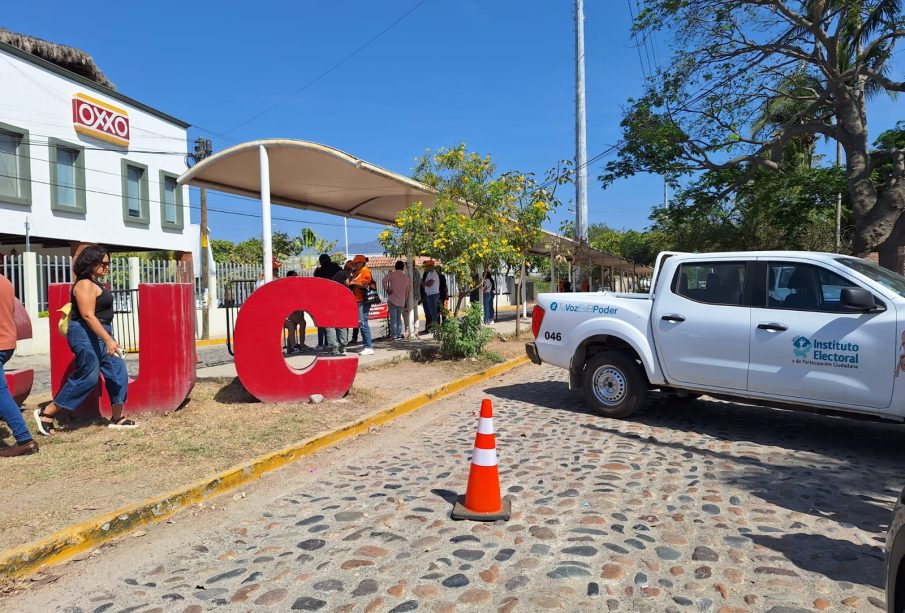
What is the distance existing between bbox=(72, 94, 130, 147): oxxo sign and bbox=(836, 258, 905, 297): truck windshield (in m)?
20.0

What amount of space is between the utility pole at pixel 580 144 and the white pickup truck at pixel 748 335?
13.5 m

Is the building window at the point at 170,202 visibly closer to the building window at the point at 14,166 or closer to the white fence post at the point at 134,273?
the building window at the point at 14,166

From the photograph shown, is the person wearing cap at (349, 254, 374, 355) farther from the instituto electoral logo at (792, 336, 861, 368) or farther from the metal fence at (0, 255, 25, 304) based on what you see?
the instituto electoral logo at (792, 336, 861, 368)

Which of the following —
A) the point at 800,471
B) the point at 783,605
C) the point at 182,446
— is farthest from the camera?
the point at 182,446

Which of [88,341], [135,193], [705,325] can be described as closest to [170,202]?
[135,193]

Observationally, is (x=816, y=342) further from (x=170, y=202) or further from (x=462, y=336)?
(x=170, y=202)

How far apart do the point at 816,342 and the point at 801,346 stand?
12 centimetres

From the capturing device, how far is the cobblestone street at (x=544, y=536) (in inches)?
120

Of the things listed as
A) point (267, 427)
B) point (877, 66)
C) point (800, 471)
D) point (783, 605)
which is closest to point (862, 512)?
point (800, 471)

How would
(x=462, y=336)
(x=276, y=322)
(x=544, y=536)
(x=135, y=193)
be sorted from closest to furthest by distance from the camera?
(x=544, y=536)
(x=276, y=322)
(x=462, y=336)
(x=135, y=193)

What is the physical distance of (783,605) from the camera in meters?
2.92

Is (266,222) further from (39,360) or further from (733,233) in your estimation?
(733,233)

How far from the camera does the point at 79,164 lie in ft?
59.4

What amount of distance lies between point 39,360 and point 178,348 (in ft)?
24.2
